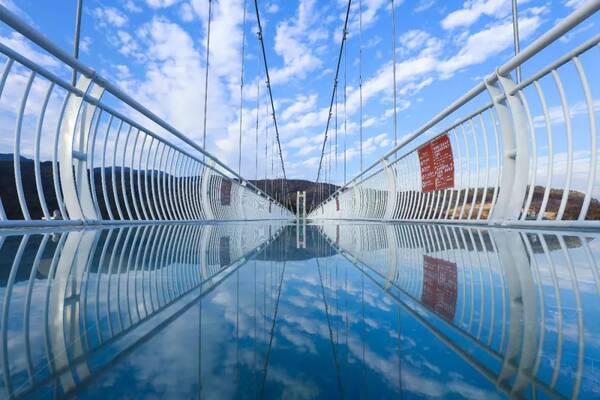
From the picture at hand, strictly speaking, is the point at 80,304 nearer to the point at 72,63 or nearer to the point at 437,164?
the point at 72,63

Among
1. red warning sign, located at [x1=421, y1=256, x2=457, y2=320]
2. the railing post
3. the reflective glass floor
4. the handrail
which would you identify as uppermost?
the handrail

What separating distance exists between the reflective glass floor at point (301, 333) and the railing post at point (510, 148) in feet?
5.29

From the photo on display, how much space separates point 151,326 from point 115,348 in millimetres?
95

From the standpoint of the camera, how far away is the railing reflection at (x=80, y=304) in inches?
14.9

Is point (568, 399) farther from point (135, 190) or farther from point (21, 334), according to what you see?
point (135, 190)

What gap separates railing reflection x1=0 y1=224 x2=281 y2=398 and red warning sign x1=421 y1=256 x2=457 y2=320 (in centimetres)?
48

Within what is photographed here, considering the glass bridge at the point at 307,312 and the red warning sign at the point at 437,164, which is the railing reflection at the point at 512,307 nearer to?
the glass bridge at the point at 307,312

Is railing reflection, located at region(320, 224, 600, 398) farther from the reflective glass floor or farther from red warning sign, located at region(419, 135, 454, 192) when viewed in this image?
red warning sign, located at region(419, 135, 454, 192)

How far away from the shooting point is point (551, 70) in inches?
79.1

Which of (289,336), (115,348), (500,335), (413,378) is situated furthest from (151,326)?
(500,335)

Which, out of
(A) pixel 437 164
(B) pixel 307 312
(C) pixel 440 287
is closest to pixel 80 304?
(B) pixel 307 312

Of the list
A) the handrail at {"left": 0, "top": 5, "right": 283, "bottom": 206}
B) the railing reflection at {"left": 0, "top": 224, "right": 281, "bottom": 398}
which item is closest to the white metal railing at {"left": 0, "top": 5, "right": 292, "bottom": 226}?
the handrail at {"left": 0, "top": 5, "right": 283, "bottom": 206}

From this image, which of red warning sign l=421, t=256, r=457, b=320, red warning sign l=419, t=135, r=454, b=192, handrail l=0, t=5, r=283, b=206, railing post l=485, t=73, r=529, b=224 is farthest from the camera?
red warning sign l=419, t=135, r=454, b=192

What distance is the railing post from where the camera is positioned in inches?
93.4
